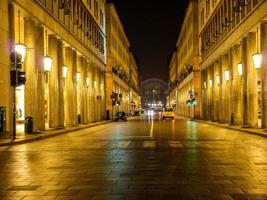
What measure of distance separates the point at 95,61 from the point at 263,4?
108 ft

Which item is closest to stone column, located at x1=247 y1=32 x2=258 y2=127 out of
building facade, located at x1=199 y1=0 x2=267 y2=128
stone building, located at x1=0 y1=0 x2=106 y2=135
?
building facade, located at x1=199 y1=0 x2=267 y2=128

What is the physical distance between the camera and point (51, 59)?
3095 centimetres

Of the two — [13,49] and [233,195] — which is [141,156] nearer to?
[233,195]

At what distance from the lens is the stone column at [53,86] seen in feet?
114

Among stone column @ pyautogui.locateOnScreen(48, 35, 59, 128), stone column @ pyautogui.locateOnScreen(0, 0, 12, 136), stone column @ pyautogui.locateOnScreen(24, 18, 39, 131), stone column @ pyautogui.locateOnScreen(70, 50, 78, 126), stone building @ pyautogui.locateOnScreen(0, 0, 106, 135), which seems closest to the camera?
stone column @ pyautogui.locateOnScreen(0, 0, 12, 136)

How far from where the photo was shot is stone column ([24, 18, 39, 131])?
27.8 metres

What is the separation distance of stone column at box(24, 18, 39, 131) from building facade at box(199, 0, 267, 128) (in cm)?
1381

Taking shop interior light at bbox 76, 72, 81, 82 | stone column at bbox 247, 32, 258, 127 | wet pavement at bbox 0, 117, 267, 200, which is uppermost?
shop interior light at bbox 76, 72, 81, 82

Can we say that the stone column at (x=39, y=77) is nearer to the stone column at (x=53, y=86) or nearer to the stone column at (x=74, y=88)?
the stone column at (x=53, y=86)

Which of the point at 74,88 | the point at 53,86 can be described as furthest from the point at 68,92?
the point at 53,86

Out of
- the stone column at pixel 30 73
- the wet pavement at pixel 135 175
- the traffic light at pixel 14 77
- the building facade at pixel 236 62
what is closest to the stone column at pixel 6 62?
the traffic light at pixel 14 77

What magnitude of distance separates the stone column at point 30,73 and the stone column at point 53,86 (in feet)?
18.7

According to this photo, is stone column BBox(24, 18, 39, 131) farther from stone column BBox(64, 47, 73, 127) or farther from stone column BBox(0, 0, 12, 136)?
stone column BBox(64, 47, 73, 127)

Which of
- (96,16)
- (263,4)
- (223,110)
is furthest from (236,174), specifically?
(96,16)
